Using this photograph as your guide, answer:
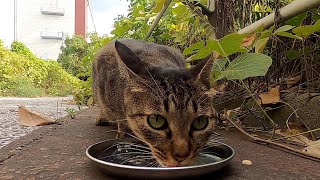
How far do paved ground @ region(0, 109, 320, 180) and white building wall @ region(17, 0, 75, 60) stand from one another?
20208 millimetres

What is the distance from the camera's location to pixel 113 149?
57.7 inches

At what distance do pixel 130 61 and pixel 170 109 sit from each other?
0.26 metres

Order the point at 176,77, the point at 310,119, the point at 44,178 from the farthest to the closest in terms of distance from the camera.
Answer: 1. the point at 310,119
2. the point at 176,77
3. the point at 44,178

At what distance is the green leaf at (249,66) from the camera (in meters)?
1.41

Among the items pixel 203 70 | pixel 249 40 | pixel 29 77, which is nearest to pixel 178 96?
pixel 203 70

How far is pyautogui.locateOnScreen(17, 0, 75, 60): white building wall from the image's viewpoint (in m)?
21.2

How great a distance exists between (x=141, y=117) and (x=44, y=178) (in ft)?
1.32

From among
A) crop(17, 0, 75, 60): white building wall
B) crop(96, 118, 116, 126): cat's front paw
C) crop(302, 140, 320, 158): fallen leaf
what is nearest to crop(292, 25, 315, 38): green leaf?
crop(302, 140, 320, 158): fallen leaf

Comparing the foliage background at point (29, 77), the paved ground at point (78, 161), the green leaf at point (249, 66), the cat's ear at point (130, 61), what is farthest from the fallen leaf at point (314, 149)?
the foliage background at point (29, 77)

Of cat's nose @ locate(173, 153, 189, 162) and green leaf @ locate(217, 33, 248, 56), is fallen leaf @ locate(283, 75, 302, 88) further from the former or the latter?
cat's nose @ locate(173, 153, 189, 162)

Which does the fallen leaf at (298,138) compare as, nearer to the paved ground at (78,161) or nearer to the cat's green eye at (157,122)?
the paved ground at (78,161)

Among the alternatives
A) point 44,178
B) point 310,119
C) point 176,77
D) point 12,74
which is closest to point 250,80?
point 310,119

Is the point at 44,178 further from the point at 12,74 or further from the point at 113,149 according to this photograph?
the point at 12,74

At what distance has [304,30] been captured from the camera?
151cm
